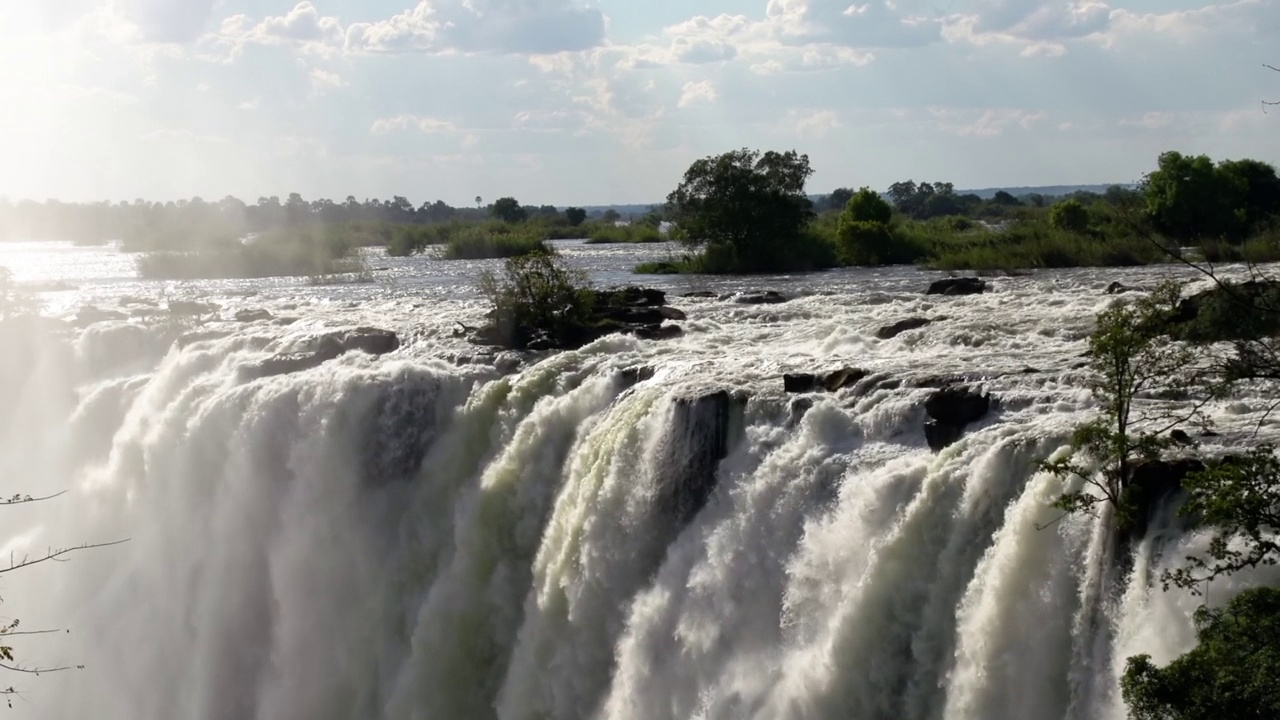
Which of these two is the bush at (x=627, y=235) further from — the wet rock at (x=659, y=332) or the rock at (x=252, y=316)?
the wet rock at (x=659, y=332)

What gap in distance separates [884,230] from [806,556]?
104 feet

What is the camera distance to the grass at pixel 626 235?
6962 centimetres

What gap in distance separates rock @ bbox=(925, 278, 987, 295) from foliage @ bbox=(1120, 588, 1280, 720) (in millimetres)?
18366

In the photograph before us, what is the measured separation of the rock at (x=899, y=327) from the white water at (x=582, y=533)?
593mm

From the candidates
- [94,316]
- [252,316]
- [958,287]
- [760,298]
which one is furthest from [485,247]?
[958,287]

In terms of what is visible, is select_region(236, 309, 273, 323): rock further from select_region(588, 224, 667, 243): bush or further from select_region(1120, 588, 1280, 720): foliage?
select_region(588, 224, 667, 243): bush

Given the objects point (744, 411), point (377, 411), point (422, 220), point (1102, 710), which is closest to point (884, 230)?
point (377, 411)

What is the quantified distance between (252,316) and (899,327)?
699 inches

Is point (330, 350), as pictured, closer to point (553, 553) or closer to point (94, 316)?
point (553, 553)

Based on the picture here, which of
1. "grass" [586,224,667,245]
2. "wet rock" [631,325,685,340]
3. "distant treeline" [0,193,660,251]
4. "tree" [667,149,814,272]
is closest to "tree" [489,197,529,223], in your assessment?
"distant treeline" [0,193,660,251]

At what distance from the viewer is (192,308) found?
3409cm

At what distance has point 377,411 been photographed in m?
21.3

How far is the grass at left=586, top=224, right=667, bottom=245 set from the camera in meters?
69.6

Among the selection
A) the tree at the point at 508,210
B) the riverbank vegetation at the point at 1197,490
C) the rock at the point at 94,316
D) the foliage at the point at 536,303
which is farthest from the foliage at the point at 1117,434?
the tree at the point at 508,210
